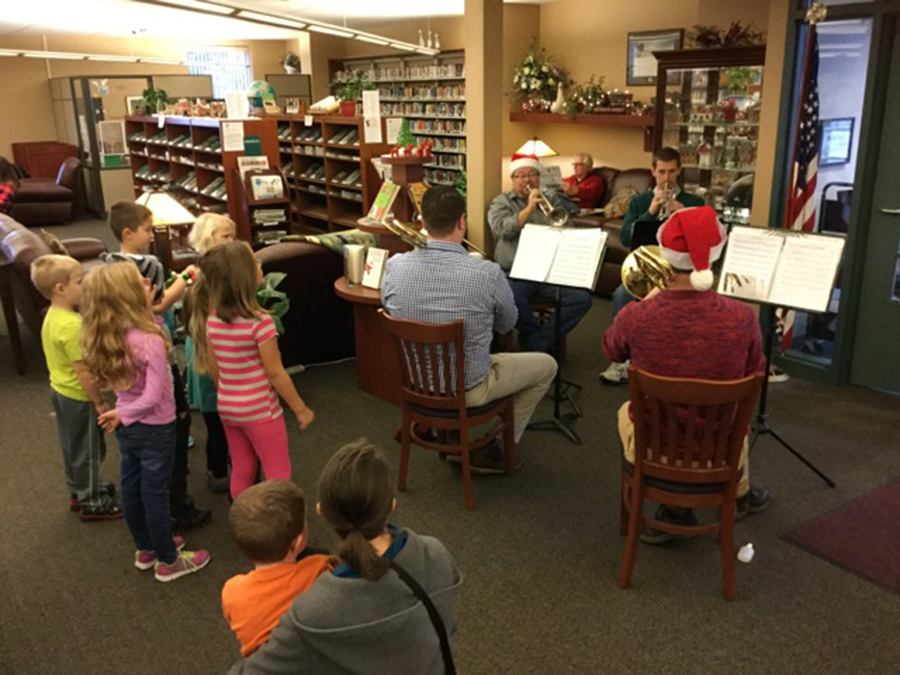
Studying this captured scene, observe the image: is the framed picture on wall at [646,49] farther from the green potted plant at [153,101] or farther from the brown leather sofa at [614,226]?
the green potted plant at [153,101]

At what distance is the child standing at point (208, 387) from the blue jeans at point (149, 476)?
385mm

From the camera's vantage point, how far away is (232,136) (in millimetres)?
7711

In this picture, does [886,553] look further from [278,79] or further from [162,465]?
[278,79]

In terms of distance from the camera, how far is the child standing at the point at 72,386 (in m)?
2.92

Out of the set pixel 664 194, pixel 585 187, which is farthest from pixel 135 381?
pixel 585 187

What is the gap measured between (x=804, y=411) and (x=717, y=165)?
3527mm

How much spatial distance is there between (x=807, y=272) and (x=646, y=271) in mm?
888

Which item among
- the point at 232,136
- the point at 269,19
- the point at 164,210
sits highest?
the point at 269,19

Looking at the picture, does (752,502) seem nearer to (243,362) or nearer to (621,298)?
(621,298)

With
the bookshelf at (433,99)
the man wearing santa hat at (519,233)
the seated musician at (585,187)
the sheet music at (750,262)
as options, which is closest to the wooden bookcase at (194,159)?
the bookshelf at (433,99)

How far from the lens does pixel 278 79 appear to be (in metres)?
12.4

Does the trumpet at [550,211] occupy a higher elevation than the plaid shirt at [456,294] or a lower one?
higher

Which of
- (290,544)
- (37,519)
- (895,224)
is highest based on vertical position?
(895,224)

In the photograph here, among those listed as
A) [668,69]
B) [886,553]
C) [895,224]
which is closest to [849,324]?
[895,224]
